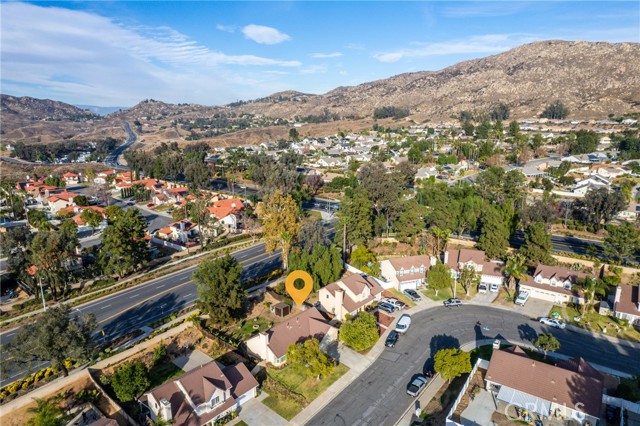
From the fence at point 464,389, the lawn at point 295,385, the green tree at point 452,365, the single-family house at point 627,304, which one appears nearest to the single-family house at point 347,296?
the lawn at point 295,385

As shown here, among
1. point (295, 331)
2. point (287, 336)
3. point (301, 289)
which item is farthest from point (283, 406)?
point (301, 289)

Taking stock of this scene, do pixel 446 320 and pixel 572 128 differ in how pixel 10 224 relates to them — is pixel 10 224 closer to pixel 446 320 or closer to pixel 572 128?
pixel 446 320

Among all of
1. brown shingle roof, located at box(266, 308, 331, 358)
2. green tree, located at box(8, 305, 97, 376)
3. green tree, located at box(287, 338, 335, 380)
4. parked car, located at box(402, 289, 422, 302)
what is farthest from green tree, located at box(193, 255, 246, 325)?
parked car, located at box(402, 289, 422, 302)

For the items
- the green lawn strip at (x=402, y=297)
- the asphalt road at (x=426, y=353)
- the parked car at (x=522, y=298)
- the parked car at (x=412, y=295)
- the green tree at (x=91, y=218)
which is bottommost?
the asphalt road at (x=426, y=353)

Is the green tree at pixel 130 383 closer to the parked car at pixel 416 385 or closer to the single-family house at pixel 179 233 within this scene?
the parked car at pixel 416 385

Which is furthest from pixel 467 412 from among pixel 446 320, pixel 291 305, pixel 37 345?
pixel 37 345

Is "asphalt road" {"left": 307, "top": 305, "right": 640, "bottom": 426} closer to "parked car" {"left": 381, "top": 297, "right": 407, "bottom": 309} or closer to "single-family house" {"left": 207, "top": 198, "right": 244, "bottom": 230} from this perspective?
"parked car" {"left": 381, "top": 297, "right": 407, "bottom": 309}
